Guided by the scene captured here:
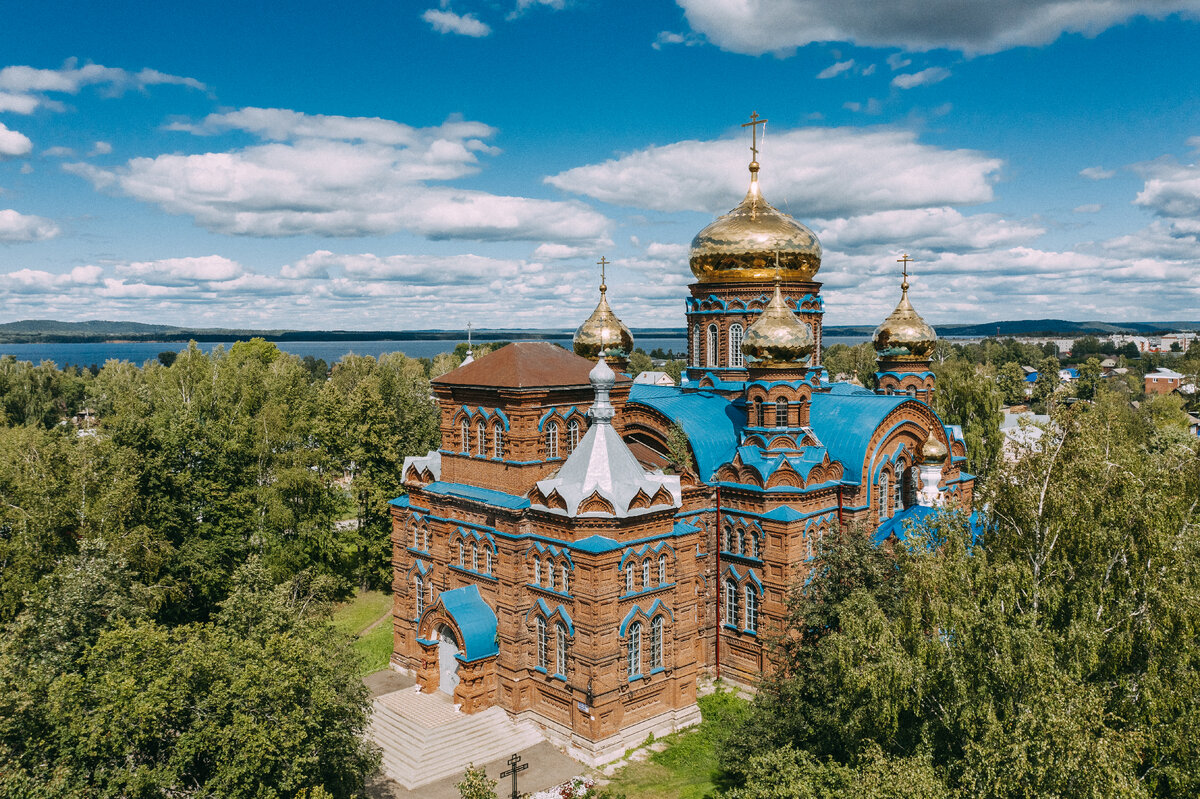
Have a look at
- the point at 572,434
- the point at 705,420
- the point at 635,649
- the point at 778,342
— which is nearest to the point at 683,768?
the point at 635,649

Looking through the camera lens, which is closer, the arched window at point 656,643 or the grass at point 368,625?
the arched window at point 656,643

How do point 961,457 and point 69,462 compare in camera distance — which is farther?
point 961,457

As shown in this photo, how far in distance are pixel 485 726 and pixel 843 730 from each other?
8736 millimetres

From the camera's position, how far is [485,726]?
1684 centimetres

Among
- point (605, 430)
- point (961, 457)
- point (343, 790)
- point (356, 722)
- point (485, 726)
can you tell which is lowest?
point (485, 726)

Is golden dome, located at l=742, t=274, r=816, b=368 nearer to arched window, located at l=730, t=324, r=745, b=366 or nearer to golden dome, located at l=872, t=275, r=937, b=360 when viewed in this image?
arched window, located at l=730, t=324, r=745, b=366

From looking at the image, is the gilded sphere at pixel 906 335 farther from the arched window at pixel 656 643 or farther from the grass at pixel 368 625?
the grass at pixel 368 625

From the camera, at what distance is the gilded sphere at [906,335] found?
25.9 m

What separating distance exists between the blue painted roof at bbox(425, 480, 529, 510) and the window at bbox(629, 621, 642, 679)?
3.53 meters

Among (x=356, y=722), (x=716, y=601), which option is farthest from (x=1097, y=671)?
(x=356, y=722)

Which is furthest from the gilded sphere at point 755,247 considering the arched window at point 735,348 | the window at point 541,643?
the window at point 541,643

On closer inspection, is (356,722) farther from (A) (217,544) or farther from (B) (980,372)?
(B) (980,372)

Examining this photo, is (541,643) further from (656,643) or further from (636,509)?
(636,509)

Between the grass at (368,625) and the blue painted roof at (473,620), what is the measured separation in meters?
3.93
